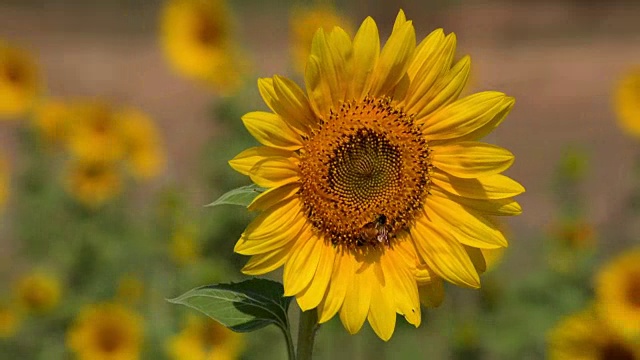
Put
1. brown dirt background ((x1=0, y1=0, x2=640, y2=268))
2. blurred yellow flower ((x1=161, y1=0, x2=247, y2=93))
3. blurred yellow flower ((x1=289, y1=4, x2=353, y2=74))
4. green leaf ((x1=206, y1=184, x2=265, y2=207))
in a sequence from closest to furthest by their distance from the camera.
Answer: green leaf ((x1=206, y1=184, x2=265, y2=207)), blurred yellow flower ((x1=289, y1=4, x2=353, y2=74)), blurred yellow flower ((x1=161, y1=0, x2=247, y2=93)), brown dirt background ((x1=0, y1=0, x2=640, y2=268))

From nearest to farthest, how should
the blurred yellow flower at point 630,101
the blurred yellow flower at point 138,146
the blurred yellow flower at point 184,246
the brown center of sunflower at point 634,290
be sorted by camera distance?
the brown center of sunflower at point 634,290, the blurred yellow flower at point 184,246, the blurred yellow flower at point 138,146, the blurred yellow flower at point 630,101

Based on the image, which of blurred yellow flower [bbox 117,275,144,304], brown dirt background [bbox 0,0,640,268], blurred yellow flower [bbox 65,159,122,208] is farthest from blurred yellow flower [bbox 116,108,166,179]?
blurred yellow flower [bbox 117,275,144,304]

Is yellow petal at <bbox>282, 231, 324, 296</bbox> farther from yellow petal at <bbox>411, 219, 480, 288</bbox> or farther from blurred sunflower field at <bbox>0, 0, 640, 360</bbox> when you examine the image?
yellow petal at <bbox>411, 219, 480, 288</bbox>

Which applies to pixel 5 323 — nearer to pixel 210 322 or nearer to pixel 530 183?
pixel 210 322

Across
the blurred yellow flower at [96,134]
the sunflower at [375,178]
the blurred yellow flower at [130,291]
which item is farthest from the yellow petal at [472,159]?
the blurred yellow flower at [96,134]

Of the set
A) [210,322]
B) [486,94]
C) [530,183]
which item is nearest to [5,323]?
[210,322]

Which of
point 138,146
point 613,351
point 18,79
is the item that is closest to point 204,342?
point 613,351

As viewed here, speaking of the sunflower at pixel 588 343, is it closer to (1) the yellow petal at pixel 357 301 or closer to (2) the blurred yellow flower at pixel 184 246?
(2) the blurred yellow flower at pixel 184 246
